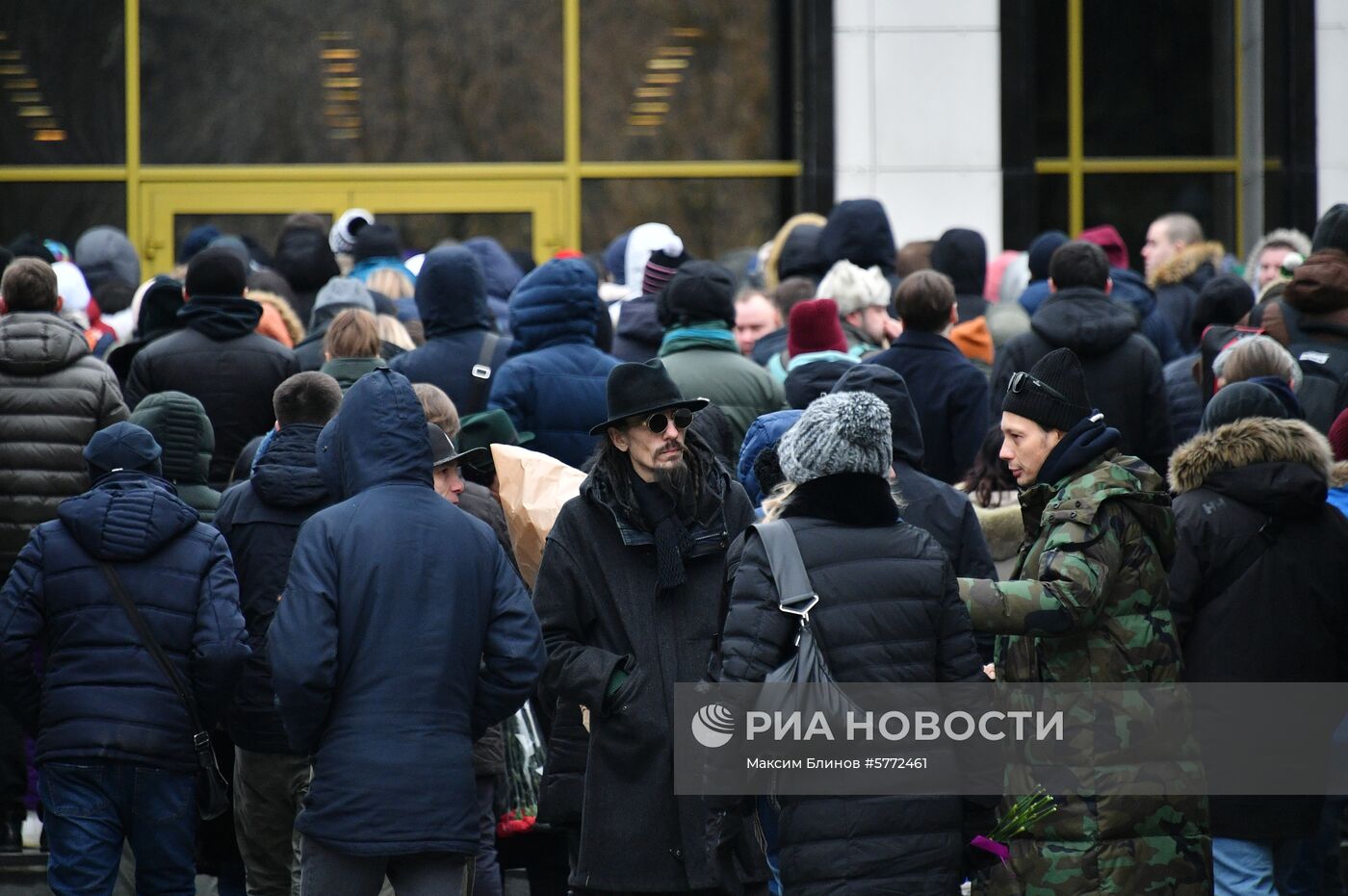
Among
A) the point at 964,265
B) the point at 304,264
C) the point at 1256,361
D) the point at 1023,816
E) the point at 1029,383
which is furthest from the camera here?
the point at 304,264

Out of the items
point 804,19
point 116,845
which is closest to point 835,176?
point 804,19

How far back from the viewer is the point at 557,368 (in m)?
8.51

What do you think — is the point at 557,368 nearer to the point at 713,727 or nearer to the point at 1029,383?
the point at 1029,383

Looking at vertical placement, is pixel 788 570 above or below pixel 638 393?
below

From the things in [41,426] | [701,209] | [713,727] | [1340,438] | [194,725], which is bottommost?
[194,725]

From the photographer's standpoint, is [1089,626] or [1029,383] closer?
[1089,626]

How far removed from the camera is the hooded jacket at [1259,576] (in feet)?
23.1

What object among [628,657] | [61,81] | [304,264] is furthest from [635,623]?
[61,81]

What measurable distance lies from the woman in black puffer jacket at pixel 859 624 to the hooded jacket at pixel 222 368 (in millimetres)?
3732

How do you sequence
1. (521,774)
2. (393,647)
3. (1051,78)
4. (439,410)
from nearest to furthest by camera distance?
(393,647), (439,410), (521,774), (1051,78)

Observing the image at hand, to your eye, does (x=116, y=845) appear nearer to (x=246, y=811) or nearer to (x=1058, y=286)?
(x=246, y=811)

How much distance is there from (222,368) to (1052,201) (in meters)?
8.80

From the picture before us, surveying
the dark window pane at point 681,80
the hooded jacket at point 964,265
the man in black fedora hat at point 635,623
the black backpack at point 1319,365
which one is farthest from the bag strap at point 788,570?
the dark window pane at point 681,80

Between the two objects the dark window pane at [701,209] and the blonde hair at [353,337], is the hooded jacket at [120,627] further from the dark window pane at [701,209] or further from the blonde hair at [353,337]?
the dark window pane at [701,209]
